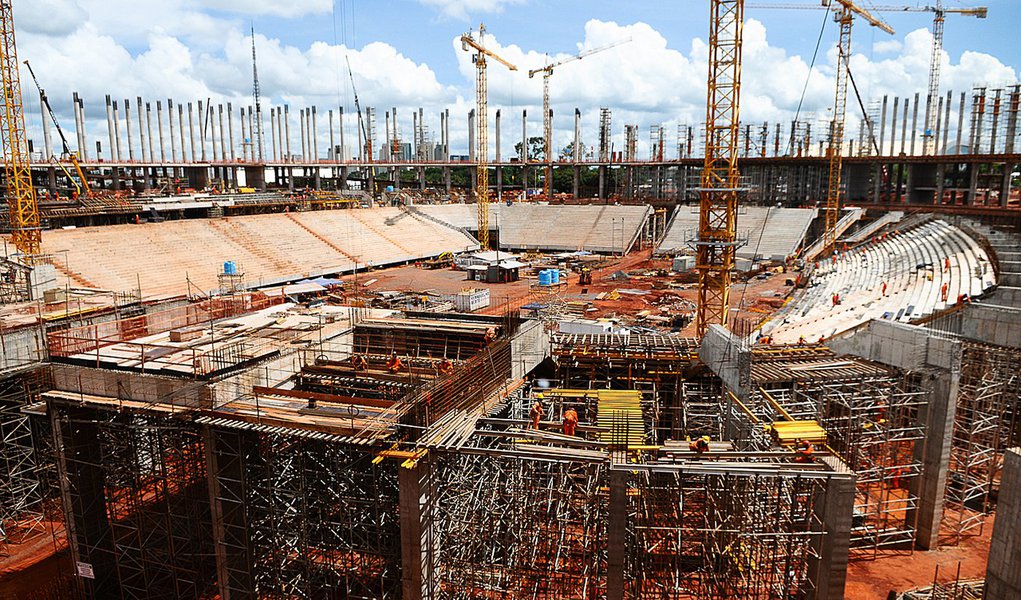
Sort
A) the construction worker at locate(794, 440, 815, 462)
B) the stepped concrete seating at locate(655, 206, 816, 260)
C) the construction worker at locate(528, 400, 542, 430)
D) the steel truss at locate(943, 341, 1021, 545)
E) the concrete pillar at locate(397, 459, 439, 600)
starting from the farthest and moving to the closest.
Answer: the stepped concrete seating at locate(655, 206, 816, 260)
the steel truss at locate(943, 341, 1021, 545)
the construction worker at locate(528, 400, 542, 430)
the concrete pillar at locate(397, 459, 439, 600)
the construction worker at locate(794, 440, 815, 462)

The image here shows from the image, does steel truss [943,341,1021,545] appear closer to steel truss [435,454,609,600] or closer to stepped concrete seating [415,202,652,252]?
steel truss [435,454,609,600]

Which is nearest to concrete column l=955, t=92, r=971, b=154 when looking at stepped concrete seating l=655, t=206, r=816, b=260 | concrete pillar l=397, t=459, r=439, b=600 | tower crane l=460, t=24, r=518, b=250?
stepped concrete seating l=655, t=206, r=816, b=260

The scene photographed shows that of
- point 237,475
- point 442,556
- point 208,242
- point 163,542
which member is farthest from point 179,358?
point 208,242

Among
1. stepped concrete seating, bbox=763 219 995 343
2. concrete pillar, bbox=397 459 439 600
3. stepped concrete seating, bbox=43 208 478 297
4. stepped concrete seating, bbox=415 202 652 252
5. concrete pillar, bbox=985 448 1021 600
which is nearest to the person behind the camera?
concrete pillar, bbox=985 448 1021 600

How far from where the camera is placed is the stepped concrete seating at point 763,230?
2410 inches

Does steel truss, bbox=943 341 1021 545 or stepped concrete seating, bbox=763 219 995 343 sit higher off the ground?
stepped concrete seating, bbox=763 219 995 343

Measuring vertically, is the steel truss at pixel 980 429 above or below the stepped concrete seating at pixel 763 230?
below

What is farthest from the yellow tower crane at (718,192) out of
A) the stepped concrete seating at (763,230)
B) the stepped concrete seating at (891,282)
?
the stepped concrete seating at (763,230)

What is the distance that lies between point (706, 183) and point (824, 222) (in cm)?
4202

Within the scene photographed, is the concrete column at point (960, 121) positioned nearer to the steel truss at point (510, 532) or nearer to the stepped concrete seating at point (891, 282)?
the stepped concrete seating at point (891, 282)

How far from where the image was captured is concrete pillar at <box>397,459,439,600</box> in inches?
470

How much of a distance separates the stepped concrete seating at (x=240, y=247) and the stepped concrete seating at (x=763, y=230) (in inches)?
810

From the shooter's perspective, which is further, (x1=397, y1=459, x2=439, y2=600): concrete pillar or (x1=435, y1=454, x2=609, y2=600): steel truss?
(x1=435, y1=454, x2=609, y2=600): steel truss

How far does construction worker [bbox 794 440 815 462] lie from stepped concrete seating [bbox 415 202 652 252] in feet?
186
